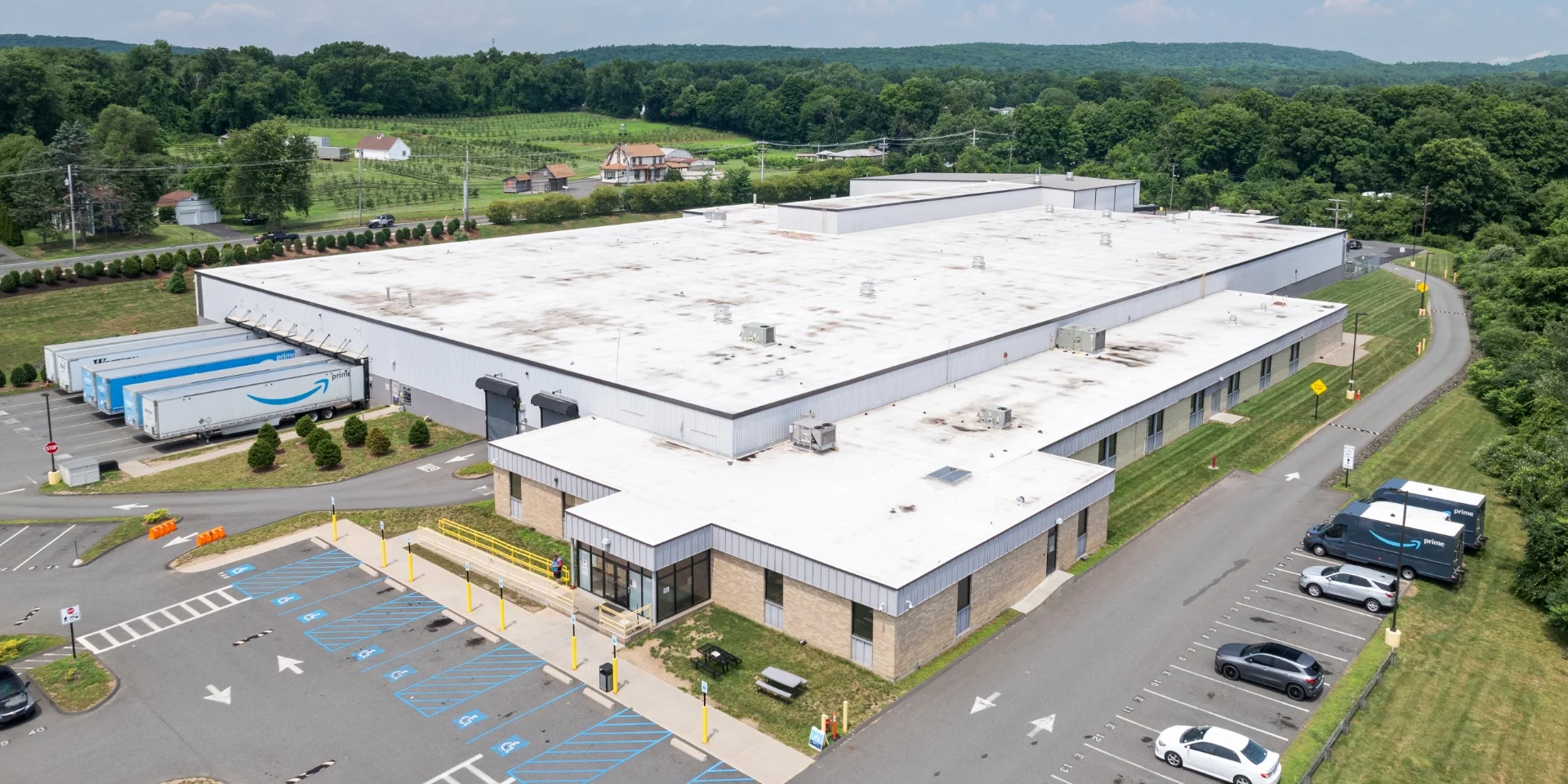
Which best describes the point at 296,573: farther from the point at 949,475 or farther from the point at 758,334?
the point at 949,475

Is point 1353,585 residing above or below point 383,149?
below

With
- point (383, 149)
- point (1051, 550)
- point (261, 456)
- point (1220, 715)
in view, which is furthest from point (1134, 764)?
point (383, 149)

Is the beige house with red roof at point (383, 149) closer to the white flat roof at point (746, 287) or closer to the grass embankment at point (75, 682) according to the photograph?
the white flat roof at point (746, 287)

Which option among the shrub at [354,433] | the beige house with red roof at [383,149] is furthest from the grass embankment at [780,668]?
the beige house with red roof at [383,149]

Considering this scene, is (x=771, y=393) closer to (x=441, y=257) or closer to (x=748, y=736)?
(x=748, y=736)

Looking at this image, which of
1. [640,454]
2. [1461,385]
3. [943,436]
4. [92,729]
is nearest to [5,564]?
[92,729]

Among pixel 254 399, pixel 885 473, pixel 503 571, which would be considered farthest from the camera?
pixel 254 399

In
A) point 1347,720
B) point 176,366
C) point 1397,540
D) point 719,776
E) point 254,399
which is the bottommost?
point 719,776
